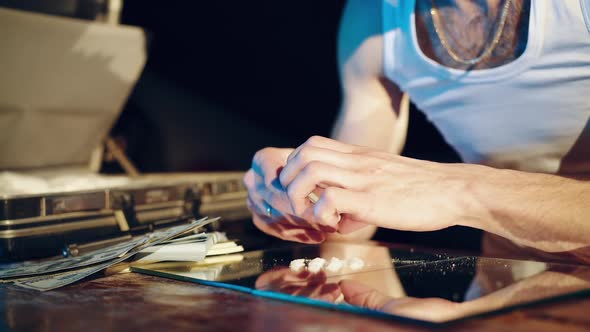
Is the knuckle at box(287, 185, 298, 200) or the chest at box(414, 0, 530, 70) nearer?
the knuckle at box(287, 185, 298, 200)

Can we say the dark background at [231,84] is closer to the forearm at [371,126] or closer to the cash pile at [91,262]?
the forearm at [371,126]

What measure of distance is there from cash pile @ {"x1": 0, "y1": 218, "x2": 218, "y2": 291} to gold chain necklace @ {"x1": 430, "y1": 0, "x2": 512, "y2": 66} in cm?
63

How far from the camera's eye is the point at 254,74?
7.95 feet

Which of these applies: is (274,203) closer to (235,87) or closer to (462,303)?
(462,303)

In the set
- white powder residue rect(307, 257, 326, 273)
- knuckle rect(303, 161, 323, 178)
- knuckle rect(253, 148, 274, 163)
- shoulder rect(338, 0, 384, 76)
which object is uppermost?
shoulder rect(338, 0, 384, 76)

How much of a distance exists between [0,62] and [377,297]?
1159 millimetres

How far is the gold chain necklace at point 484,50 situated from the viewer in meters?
1.05

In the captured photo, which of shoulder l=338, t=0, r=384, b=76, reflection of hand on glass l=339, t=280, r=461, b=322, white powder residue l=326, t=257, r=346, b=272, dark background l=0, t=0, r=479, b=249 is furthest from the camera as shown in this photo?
dark background l=0, t=0, r=479, b=249

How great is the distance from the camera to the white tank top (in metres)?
0.95

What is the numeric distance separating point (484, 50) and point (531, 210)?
435mm

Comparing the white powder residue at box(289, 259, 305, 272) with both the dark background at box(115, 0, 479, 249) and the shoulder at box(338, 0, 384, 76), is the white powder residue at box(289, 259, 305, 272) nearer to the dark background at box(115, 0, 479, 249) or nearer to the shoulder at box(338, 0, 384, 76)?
the shoulder at box(338, 0, 384, 76)

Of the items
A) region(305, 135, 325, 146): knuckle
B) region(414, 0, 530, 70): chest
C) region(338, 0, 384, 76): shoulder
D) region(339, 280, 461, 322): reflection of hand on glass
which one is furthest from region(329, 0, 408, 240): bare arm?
region(339, 280, 461, 322): reflection of hand on glass

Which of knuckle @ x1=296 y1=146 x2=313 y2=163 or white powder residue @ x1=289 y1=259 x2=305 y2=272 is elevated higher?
knuckle @ x1=296 y1=146 x2=313 y2=163

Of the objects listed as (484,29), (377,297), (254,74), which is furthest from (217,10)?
(377,297)
